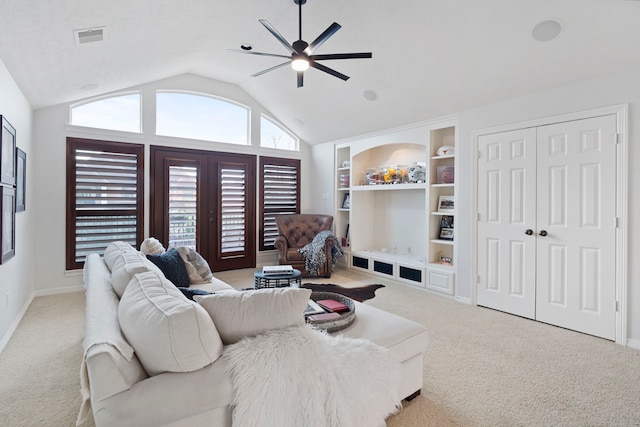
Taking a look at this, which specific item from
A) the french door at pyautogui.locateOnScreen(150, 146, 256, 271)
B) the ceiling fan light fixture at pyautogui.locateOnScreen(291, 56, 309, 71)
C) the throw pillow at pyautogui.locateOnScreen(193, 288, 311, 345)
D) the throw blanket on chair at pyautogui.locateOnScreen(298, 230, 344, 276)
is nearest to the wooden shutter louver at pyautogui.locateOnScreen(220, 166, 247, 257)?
the french door at pyautogui.locateOnScreen(150, 146, 256, 271)

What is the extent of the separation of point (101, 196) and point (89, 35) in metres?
2.58

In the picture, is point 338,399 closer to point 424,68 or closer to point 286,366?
point 286,366

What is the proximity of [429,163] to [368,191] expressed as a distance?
157 cm

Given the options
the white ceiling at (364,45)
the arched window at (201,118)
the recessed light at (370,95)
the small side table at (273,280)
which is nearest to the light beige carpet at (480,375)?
the small side table at (273,280)

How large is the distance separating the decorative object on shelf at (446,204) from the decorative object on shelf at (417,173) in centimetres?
39

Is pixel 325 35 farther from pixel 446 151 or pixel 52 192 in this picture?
pixel 52 192

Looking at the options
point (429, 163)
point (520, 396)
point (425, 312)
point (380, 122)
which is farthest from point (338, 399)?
point (380, 122)

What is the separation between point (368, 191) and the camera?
6.14 metres

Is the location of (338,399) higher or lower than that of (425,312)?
higher

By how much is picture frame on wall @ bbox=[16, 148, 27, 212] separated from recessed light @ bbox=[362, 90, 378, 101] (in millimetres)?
4033

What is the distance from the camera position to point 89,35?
2811 millimetres

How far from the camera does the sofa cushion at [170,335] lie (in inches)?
48.9

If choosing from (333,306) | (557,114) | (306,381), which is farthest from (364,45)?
(306,381)

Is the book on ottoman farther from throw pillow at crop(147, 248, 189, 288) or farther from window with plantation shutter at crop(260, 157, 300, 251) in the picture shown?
window with plantation shutter at crop(260, 157, 300, 251)
